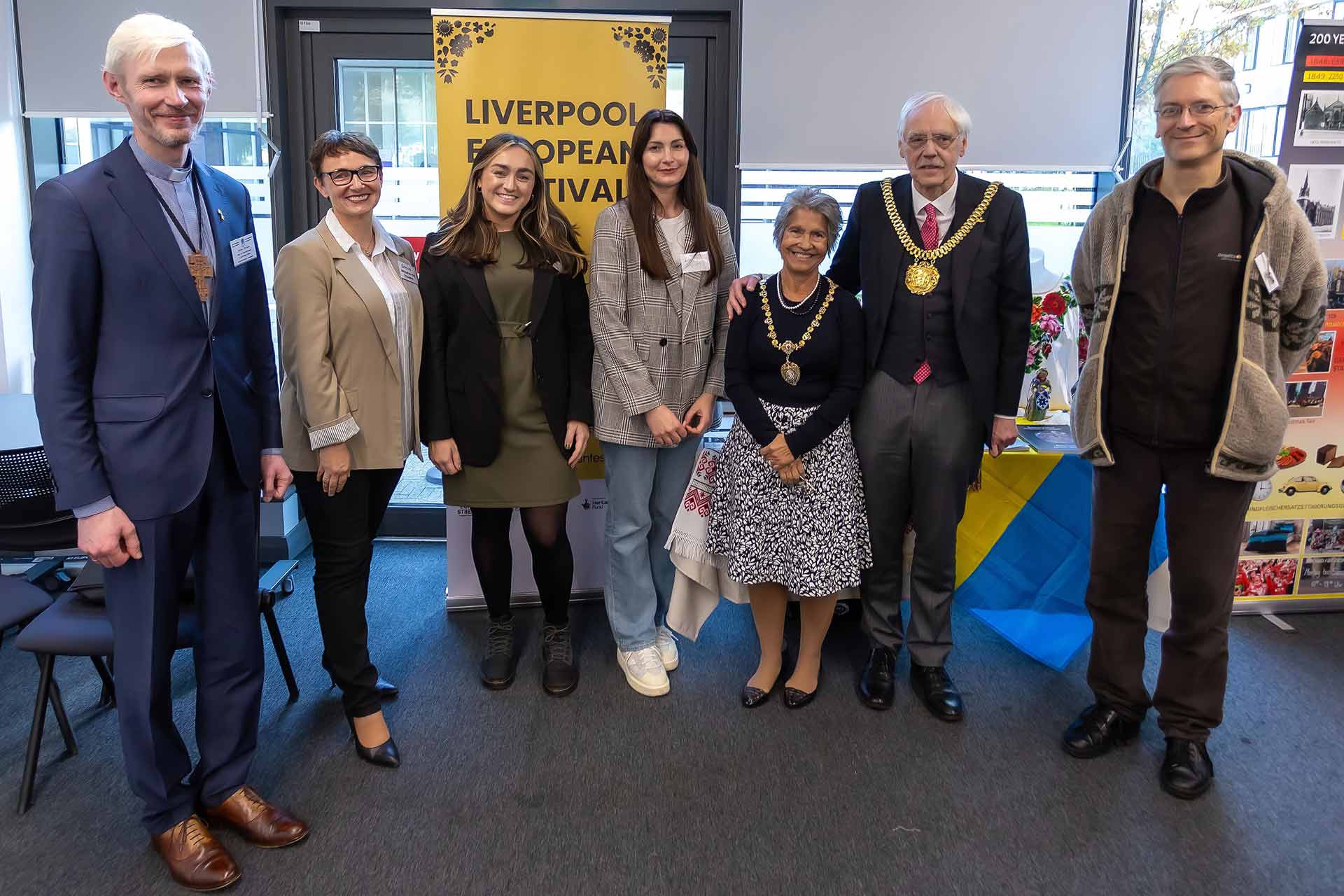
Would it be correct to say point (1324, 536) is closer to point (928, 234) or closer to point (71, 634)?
point (928, 234)

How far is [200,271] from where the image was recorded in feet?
5.99

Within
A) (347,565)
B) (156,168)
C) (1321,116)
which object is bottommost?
(347,565)

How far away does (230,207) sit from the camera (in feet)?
6.42

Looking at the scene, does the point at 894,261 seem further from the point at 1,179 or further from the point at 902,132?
the point at 1,179

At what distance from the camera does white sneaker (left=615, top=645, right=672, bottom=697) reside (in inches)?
109

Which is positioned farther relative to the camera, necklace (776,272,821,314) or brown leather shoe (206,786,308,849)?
necklace (776,272,821,314)

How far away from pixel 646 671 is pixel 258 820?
3.73ft

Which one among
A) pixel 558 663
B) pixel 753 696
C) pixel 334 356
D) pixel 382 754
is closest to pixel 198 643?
pixel 382 754

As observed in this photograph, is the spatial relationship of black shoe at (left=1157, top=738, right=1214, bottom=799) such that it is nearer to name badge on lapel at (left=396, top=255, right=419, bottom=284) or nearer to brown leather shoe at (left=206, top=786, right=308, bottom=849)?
brown leather shoe at (left=206, top=786, right=308, bottom=849)

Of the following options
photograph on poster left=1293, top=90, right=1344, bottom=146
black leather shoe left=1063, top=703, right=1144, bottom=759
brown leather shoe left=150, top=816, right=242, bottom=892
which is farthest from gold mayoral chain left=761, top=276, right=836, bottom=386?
photograph on poster left=1293, top=90, right=1344, bottom=146

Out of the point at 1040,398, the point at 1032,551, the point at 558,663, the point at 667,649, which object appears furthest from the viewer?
the point at 1040,398

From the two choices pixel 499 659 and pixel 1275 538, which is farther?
pixel 1275 538

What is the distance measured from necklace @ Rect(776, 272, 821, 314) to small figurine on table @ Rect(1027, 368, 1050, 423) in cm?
112

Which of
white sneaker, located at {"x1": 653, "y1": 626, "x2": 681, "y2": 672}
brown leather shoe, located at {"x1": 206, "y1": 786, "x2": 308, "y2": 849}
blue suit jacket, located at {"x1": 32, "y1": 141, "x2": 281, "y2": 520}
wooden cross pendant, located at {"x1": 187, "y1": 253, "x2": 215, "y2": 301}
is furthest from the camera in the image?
white sneaker, located at {"x1": 653, "y1": 626, "x2": 681, "y2": 672}
